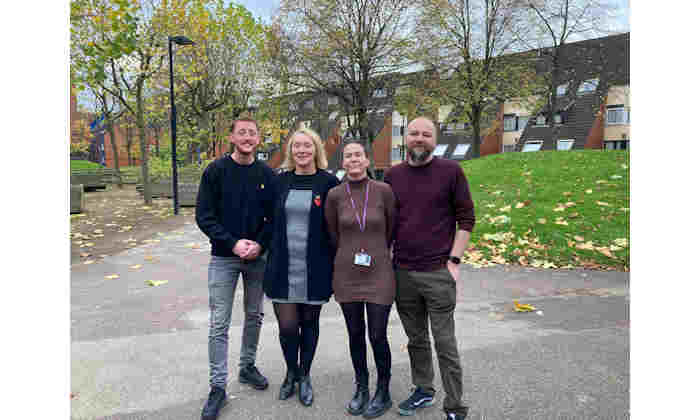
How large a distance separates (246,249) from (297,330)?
71 cm

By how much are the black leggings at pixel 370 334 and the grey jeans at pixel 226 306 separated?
815 mm

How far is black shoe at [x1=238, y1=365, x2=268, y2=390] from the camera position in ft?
11.4

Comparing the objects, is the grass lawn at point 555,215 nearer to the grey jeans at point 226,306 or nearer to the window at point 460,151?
the grey jeans at point 226,306

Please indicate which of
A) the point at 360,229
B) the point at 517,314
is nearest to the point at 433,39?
the point at 517,314

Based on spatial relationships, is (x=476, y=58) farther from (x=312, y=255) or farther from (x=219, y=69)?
(x=312, y=255)

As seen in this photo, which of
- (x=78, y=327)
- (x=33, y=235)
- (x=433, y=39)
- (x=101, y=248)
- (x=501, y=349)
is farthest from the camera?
(x=433, y=39)

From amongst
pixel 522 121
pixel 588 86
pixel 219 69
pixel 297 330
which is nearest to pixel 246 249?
pixel 297 330

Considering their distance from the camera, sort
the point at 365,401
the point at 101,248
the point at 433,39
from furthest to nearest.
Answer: the point at 433,39
the point at 101,248
the point at 365,401

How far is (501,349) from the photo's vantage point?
4082 millimetres

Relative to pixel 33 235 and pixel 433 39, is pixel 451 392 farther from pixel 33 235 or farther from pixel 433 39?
pixel 433 39

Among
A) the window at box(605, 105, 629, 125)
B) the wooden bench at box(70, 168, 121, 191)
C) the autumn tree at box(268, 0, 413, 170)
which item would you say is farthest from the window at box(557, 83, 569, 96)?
the wooden bench at box(70, 168, 121, 191)

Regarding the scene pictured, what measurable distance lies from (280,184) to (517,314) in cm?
327
